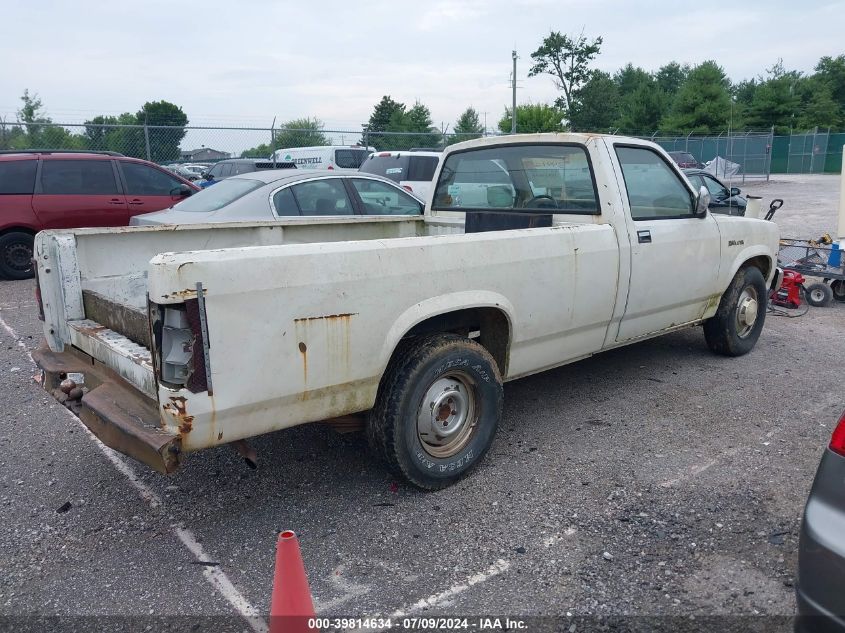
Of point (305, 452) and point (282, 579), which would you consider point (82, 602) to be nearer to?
point (282, 579)

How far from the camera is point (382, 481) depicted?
3.88 meters

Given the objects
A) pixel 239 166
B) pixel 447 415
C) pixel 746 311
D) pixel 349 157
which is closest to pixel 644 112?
pixel 349 157

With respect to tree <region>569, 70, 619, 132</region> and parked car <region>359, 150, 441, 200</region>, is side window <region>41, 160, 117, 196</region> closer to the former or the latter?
parked car <region>359, 150, 441, 200</region>

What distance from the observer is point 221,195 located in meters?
7.75

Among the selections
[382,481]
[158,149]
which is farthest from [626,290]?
[158,149]

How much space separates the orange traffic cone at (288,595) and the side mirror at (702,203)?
406 cm

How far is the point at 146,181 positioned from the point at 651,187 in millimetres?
8213

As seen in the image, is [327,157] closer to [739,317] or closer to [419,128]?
[739,317]

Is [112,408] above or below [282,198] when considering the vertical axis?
below

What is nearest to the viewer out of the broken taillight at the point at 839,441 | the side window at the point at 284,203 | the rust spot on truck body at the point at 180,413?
the broken taillight at the point at 839,441

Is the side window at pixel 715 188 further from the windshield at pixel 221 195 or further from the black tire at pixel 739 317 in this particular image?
the windshield at pixel 221 195

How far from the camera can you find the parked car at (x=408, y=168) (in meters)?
13.8

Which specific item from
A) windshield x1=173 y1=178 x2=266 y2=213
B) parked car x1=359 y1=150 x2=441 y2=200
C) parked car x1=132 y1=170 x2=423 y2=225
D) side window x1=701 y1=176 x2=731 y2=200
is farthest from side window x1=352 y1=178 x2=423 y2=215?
side window x1=701 y1=176 x2=731 y2=200

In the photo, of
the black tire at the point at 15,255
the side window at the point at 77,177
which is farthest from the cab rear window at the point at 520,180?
the black tire at the point at 15,255
